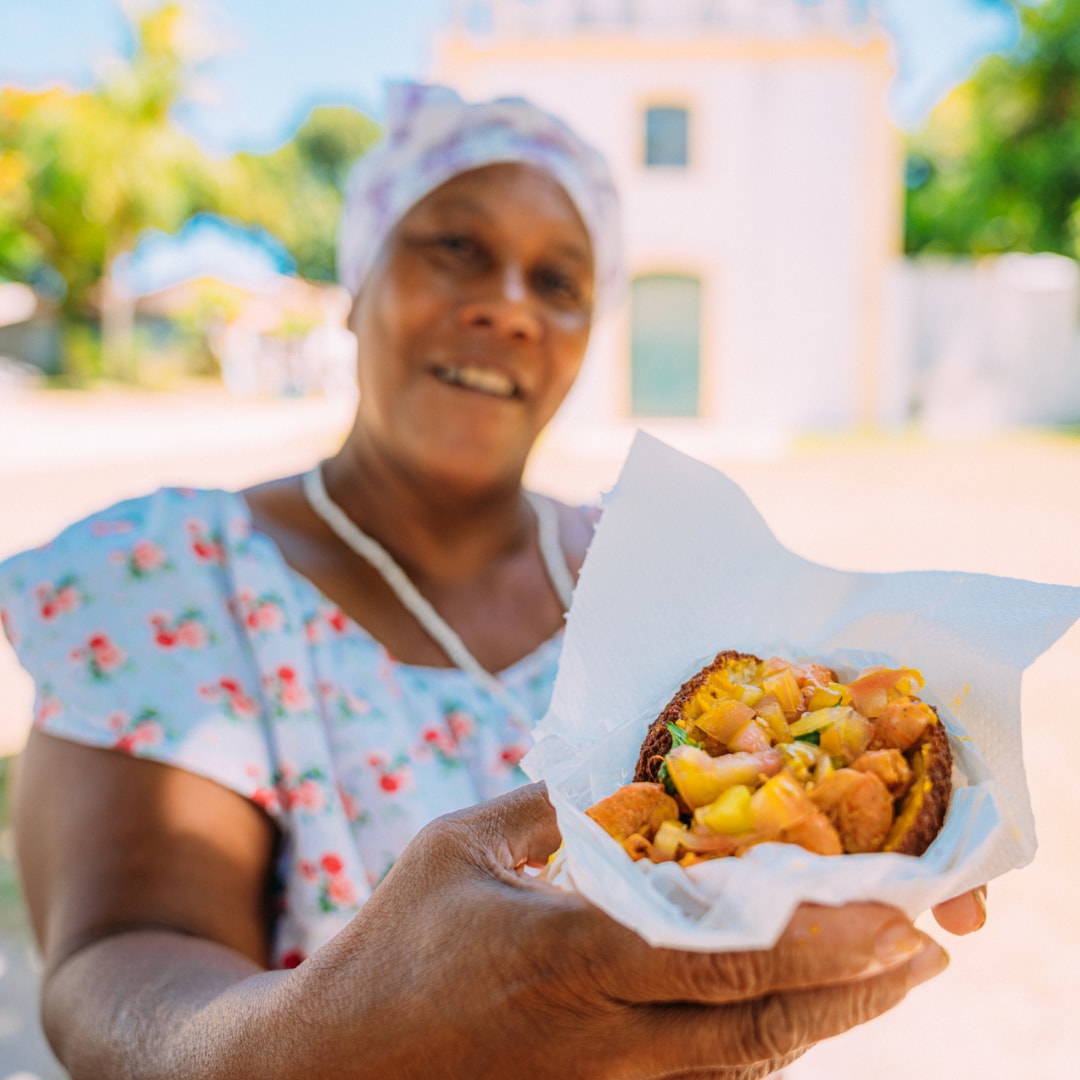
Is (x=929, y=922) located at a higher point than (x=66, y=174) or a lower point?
lower

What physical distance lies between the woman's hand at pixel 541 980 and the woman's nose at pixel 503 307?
1.33 metres

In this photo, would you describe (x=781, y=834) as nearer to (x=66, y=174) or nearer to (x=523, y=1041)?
(x=523, y=1041)

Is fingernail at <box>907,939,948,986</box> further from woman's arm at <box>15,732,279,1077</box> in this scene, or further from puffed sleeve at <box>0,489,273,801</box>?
puffed sleeve at <box>0,489,273,801</box>

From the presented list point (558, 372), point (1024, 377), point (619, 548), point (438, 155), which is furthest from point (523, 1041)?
point (1024, 377)

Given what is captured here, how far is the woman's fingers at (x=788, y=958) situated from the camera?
94 centimetres

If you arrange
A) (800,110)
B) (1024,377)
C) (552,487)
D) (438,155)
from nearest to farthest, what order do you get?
(438,155)
(552,487)
(800,110)
(1024,377)

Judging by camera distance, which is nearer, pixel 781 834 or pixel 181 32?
pixel 781 834

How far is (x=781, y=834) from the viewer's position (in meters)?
1.01

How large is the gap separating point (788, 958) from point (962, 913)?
11.1 inches

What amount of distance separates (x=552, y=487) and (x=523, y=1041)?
11269 millimetres

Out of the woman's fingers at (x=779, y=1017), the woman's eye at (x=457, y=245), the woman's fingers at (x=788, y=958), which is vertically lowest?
the woman's fingers at (x=779, y=1017)

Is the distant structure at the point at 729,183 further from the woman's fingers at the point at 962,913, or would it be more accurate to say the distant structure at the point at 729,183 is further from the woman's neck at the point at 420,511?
the woman's fingers at the point at 962,913

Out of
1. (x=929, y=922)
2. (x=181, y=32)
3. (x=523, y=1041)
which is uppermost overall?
(x=181, y=32)

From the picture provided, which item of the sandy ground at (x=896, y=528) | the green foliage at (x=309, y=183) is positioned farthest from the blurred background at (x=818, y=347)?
the green foliage at (x=309, y=183)
